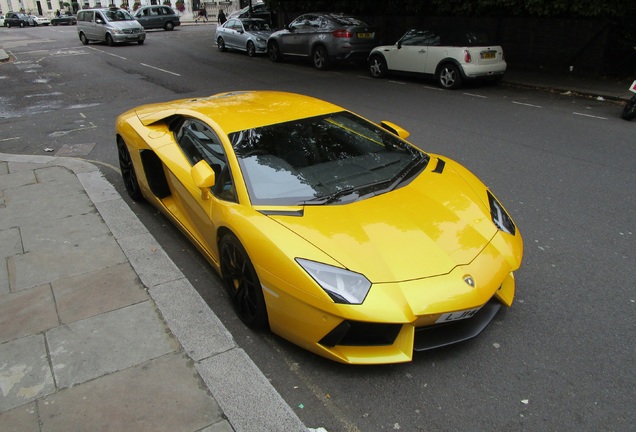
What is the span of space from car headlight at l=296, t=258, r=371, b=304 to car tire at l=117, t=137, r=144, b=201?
329 cm

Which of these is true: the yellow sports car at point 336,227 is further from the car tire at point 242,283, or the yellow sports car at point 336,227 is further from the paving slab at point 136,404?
the paving slab at point 136,404

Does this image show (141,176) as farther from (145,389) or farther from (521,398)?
(521,398)

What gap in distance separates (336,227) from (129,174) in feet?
11.3

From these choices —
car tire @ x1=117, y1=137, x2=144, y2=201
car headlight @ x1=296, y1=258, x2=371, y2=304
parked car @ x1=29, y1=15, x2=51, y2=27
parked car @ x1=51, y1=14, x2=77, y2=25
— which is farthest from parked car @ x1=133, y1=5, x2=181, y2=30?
car headlight @ x1=296, y1=258, x2=371, y2=304

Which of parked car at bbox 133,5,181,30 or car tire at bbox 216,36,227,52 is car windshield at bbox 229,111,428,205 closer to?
car tire at bbox 216,36,227,52

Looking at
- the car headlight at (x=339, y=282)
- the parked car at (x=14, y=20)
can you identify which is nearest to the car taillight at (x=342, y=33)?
the car headlight at (x=339, y=282)

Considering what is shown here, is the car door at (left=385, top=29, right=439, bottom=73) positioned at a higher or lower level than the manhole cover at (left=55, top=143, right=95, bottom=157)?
higher

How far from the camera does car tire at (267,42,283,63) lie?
1800 cm

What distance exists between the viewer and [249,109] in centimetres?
425

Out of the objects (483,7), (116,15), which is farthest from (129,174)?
(116,15)

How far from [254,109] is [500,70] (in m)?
10.2


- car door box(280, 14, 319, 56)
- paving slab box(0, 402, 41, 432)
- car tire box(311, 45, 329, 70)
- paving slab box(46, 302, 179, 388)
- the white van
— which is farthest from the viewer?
the white van

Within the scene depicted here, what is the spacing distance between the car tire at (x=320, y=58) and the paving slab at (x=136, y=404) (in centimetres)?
1438

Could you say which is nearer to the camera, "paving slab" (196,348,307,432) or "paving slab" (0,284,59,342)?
"paving slab" (196,348,307,432)
